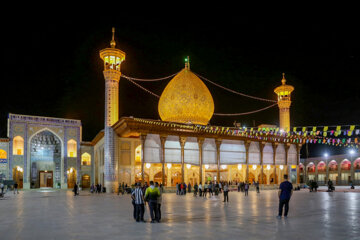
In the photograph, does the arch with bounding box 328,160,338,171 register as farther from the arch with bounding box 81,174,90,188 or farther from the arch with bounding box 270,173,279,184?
the arch with bounding box 81,174,90,188

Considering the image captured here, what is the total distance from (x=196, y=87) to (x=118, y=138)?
10920 millimetres

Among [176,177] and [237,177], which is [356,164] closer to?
[237,177]

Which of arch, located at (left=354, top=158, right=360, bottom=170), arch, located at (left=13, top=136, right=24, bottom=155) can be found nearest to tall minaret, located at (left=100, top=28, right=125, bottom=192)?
arch, located at (left=13, top=136, right=24, bottom=155)

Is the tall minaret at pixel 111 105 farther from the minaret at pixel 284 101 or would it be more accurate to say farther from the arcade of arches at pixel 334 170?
the arcade of arches at pixel 334 170

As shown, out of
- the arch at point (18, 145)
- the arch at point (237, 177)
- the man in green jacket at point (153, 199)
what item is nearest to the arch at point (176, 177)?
the arch at point (237, 177)

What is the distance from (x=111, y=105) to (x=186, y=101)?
8.26 meters

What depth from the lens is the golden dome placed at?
39.3m

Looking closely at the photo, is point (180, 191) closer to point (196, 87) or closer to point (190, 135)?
point (190, 135)

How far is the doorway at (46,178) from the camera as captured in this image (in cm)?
4762

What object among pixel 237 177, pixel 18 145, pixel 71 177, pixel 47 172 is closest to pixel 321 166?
pixel 237 177

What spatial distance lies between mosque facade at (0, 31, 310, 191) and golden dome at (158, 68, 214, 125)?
0.36 ft

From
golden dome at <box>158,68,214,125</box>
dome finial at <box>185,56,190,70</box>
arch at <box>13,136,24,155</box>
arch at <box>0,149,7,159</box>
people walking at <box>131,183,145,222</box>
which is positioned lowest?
people walking at <box>131,183,145,222</box>

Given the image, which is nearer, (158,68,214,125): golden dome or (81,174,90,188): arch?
(158,68,214,125): golden dome

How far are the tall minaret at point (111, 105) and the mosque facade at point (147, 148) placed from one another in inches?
2.2
